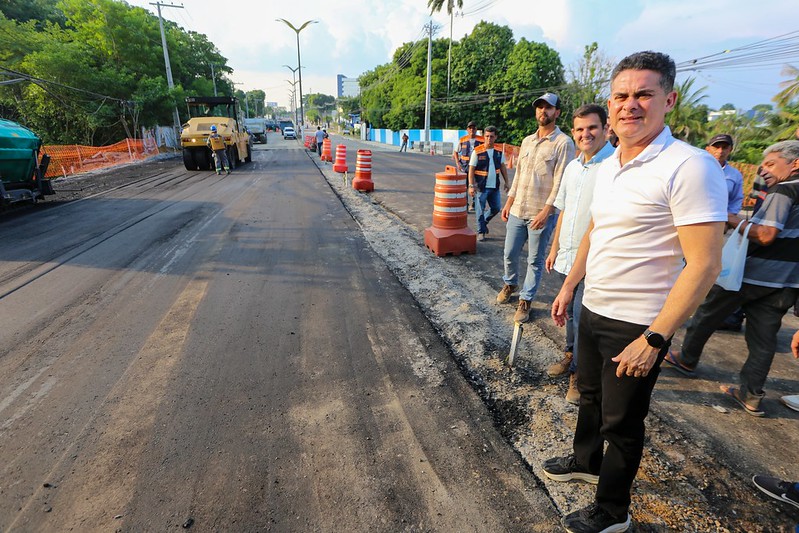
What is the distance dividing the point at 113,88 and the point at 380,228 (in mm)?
23772

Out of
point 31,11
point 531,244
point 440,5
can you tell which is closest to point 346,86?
point 440,5

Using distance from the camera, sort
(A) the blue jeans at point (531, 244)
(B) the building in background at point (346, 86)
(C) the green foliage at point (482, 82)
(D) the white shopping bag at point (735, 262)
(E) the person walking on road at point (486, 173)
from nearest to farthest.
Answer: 1. (D) the white shopping bag at point (735, 262)
2. (A) the blue jeans at point (531, 244)
3. (E) the person walking on road at point (486, 173)
4. (C) the green foliage at point (482, 82)
5. (B) the building in background at point (346, 86)

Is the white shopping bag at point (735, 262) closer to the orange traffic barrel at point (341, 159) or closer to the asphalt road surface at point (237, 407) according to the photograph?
the asphalt road surface at point (237, 407)

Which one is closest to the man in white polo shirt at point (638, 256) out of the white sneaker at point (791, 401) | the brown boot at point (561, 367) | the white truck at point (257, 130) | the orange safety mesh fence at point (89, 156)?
the brown boot at point (561, 367)

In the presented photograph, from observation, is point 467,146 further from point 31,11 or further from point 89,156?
point 31,11

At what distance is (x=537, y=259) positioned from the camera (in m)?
4.07

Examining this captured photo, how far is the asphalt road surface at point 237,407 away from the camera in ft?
7.00

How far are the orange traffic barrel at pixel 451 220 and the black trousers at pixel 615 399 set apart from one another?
4.12 m

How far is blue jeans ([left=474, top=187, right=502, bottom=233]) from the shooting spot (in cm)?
696

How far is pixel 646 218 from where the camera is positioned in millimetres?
1644

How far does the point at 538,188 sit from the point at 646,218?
2514mm

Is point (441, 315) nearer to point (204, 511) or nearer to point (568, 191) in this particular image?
point (568, 191)

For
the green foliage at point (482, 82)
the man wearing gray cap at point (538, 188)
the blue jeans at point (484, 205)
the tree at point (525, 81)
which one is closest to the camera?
the man wearing gray cap at point (538, 188)

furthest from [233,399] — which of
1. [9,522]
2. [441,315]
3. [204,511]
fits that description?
[441,315]
